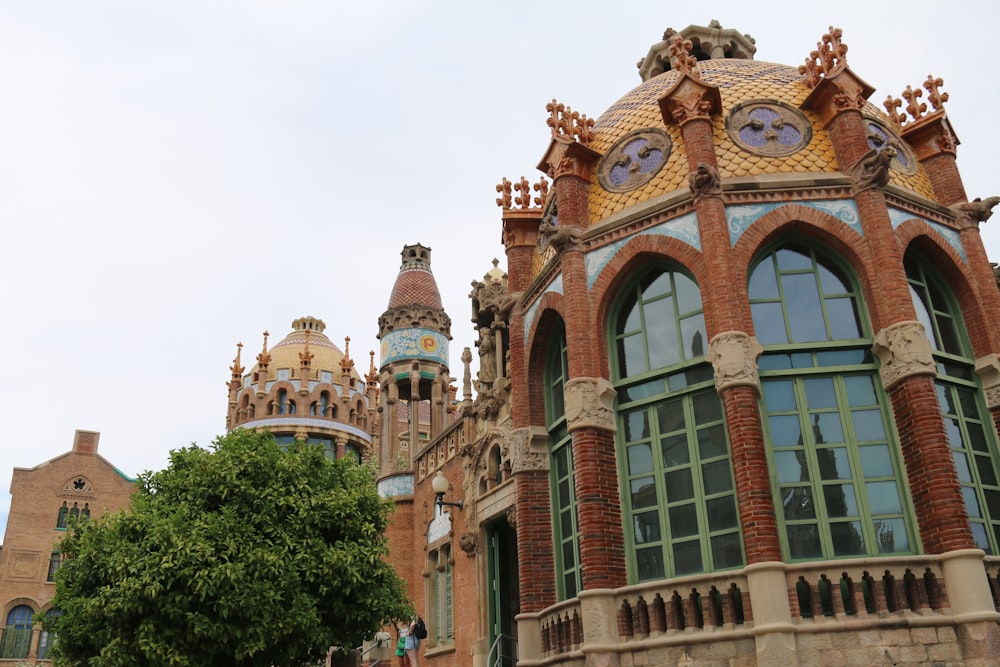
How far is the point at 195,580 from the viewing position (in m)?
14.6

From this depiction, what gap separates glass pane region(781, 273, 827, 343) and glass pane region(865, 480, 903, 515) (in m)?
2.42

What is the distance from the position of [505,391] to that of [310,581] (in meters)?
6.55

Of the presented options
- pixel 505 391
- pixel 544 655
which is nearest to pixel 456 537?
pixel 505 391

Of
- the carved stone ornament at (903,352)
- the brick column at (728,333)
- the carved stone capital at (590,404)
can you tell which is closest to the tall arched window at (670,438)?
the carved stone capital at (590,404)

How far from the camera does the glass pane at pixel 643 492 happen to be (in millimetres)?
14531

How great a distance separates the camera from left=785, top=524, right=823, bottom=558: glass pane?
13000 millimetres

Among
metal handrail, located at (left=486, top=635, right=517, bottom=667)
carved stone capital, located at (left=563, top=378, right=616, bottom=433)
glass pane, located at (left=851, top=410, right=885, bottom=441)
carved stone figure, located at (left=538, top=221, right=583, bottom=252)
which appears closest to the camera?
glass pane, located at (left=851, top=410, right=885, bottom=441)

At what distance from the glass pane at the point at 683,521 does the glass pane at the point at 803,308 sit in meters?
3.13

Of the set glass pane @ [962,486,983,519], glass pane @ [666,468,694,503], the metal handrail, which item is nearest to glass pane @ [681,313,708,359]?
glass pane @ [666,468,694,503]

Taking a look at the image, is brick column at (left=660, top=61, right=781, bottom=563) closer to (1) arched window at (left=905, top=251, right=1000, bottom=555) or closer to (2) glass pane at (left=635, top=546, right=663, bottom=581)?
(2) glass pane at (left=635, top=546, right=663, bottom=581)

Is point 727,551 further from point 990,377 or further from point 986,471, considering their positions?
point 990,377

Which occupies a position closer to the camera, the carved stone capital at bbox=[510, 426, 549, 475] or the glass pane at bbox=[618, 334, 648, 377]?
the glass pane at bbox=[618, 334, 648, 377]

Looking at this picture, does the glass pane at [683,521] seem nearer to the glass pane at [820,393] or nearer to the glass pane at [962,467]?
the glass pane at [820,393]

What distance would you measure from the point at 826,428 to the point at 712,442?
1.68 m
